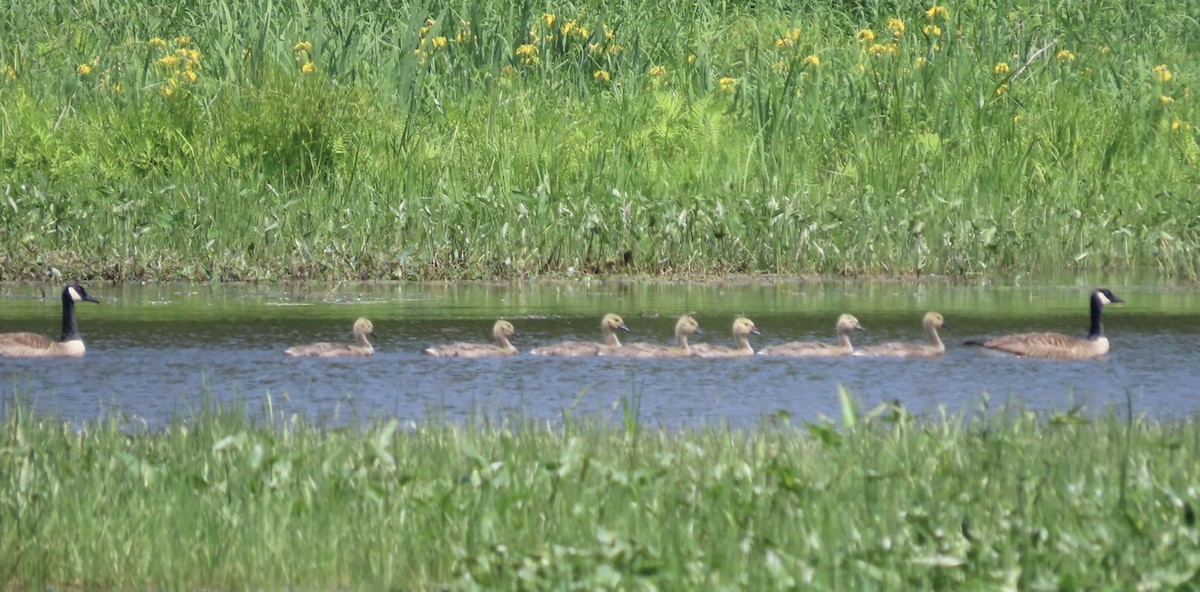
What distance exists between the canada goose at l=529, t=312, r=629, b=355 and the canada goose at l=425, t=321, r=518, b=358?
19cm

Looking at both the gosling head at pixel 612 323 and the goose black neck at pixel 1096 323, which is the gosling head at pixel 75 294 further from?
the goose black neck at pixel 1096 323

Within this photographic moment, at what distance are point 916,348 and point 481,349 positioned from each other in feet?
8.86

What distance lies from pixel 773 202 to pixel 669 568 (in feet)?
34.4

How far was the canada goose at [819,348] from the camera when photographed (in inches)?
479

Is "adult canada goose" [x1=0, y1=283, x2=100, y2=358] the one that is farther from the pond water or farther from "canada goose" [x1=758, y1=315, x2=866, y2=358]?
"canada goose" [x1=758, y1=315, x2=866, y2=358]

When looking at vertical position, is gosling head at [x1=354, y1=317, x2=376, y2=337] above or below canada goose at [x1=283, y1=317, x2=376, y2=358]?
above

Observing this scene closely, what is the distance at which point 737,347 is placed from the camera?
12.4 m

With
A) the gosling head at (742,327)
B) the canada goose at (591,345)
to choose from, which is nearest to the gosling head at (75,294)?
the canada goose at (591,345)

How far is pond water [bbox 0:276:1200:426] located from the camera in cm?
1048

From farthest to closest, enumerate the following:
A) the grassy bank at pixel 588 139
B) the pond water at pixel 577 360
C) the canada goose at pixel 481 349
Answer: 1. the grassy bank at pixel 588 139
2. the canada goose at pixel 481 349
3. the pond water at pixel 577 360

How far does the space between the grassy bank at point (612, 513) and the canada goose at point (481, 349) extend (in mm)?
3941

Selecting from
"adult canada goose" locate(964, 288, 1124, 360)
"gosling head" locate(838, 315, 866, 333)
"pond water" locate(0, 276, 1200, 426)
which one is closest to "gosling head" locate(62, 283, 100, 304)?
"pond water" locate(0, 276, 1200, 426)

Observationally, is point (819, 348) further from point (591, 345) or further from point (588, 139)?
point (588, 139)

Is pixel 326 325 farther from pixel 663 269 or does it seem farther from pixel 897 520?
pixel 897 520
